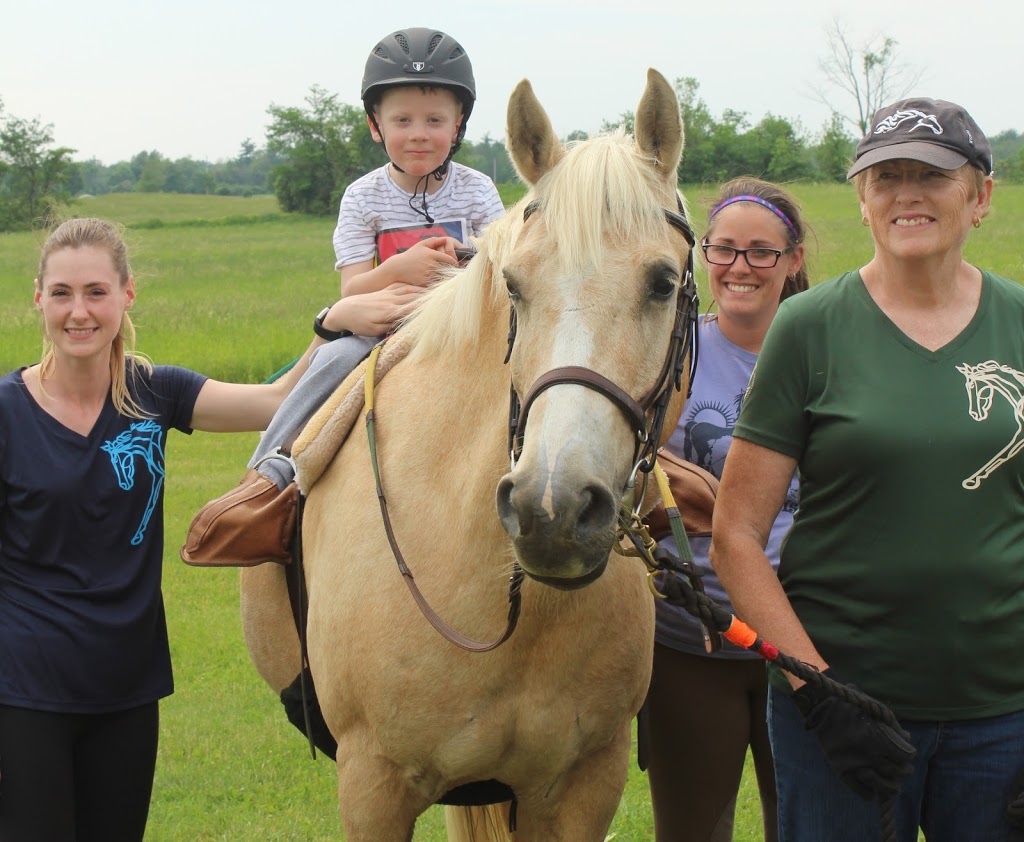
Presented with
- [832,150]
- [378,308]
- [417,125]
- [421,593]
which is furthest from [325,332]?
[832,150]

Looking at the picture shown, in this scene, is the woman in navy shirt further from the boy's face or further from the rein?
the boy's face

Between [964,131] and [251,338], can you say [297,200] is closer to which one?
[251,338]

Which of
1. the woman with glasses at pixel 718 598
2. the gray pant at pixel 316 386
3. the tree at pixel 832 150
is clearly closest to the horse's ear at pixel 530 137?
the woman with glasses at pixel 718 598

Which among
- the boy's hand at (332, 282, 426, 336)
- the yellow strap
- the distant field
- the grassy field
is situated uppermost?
the distant field

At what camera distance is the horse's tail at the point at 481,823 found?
363 cm

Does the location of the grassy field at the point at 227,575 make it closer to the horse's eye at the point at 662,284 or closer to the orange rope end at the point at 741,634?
the horse's eye at the point at 662,284

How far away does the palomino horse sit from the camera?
205cm

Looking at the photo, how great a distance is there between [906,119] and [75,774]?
2836 mm

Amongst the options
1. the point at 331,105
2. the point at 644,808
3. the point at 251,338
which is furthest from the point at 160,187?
the point at 644,808

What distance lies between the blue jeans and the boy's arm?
1.57 m

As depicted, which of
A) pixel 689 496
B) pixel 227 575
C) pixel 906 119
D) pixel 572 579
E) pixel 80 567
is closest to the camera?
pixel 572 579

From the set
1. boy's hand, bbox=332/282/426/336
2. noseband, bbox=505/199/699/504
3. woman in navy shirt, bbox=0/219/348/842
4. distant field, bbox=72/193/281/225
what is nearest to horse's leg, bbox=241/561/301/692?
woman in navy shirt, bbox=0/219/348/842

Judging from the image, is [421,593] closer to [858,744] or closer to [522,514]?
[522,514]

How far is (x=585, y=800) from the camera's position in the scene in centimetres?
286
